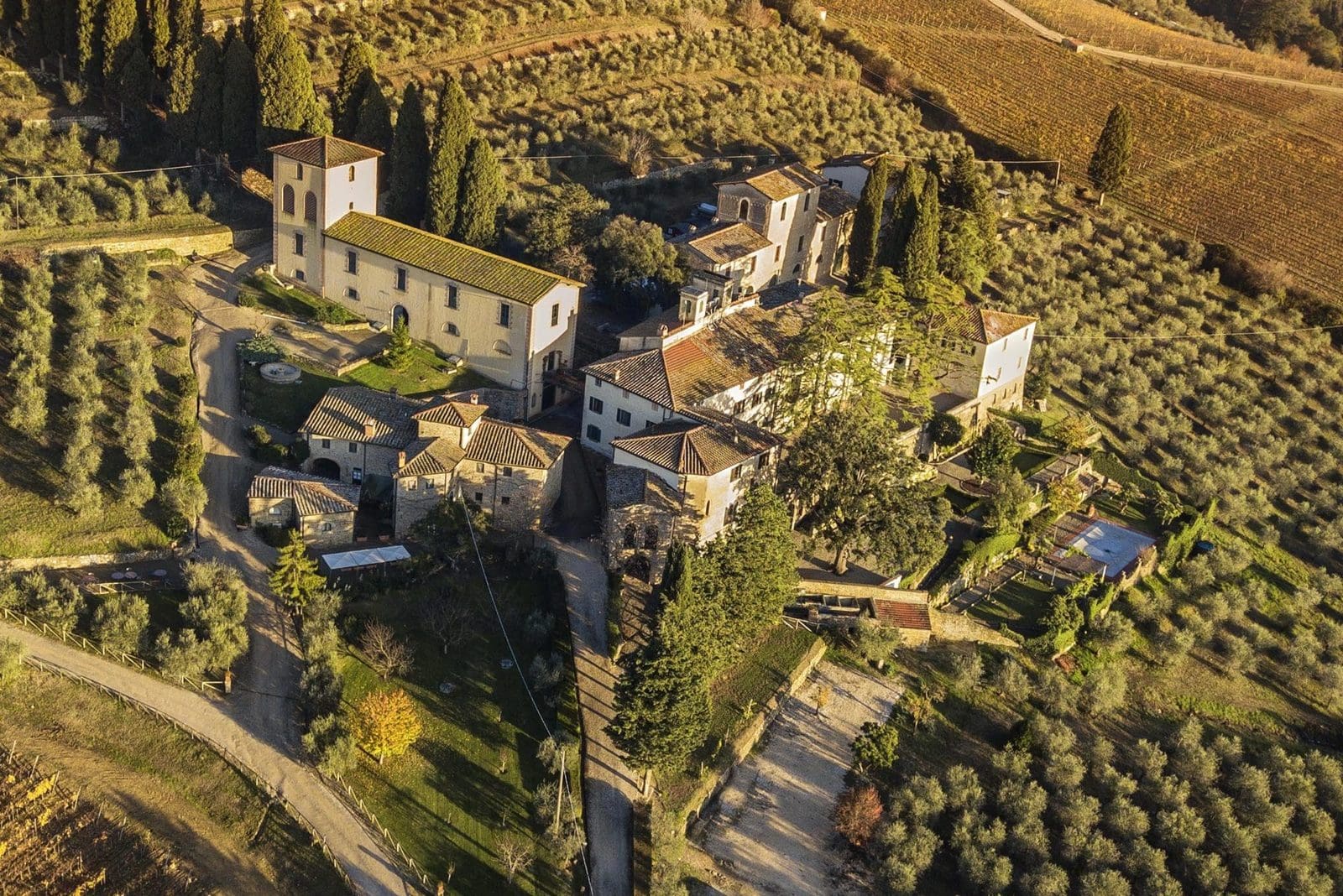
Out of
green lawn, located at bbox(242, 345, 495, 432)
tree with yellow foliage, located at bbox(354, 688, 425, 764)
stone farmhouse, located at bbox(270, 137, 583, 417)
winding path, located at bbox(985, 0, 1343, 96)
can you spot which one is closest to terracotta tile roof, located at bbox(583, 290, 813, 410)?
stone farmhouse, located at bbox(270, 137, 583, 417)

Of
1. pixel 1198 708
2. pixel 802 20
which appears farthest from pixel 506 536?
pixel 802 20

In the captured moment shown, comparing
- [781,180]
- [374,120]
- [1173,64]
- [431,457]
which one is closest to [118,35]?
[374,120]

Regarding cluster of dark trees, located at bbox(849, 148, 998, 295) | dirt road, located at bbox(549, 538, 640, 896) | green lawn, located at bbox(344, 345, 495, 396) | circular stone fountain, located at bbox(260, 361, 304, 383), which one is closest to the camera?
dirt road, located at bbox(549, 538, 640, 896)

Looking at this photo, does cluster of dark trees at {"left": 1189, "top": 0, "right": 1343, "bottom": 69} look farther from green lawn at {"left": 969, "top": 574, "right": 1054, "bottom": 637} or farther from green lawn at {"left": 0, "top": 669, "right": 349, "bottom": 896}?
green lawn at {"left": 0, "top": 669, "right": 349, "bottom": 896}

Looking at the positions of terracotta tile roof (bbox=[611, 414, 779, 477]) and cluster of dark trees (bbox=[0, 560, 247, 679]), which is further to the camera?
terracotta tile roof (bbox=[611, 414, 779, 477])

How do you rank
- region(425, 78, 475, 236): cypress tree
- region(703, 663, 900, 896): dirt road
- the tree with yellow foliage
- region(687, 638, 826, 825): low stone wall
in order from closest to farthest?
the tree with yellow foliage < region(703, 663, 900, 896): dirt road < region(687, 638, 826, 825): low stone wall < region(425, 78, 475, 236): cypress tree

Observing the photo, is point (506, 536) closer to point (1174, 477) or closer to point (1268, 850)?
point (1268, 850)

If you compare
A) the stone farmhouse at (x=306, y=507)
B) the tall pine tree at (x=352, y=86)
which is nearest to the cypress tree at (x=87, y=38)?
the tall pine tree at (x=352, y=86)
